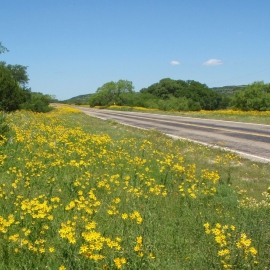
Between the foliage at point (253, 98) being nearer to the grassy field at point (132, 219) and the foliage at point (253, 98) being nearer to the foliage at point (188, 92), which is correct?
the foliage at point (188, 92)

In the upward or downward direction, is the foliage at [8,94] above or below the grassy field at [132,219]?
above

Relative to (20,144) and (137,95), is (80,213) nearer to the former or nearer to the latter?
(20,144)

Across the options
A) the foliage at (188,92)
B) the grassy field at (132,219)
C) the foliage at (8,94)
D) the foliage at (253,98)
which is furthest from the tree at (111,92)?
the grassy field at (132,219)

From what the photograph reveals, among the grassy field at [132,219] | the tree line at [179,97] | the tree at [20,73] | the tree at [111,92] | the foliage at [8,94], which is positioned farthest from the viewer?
the tree at [111,92]

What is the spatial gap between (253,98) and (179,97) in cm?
1955

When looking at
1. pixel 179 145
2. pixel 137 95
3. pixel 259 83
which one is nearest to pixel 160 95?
pixel 137 95

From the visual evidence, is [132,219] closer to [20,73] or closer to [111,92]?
[20,73]

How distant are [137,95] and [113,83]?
312 inches

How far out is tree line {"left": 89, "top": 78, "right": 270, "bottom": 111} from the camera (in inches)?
3187

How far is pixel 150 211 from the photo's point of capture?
5.03 meters

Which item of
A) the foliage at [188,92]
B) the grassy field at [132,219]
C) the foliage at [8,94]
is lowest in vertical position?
the grassy field at [132,219]

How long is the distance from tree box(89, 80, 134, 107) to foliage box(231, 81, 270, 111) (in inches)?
1203

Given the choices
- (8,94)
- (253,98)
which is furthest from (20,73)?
(253,98)

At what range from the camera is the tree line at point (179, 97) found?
266ft
